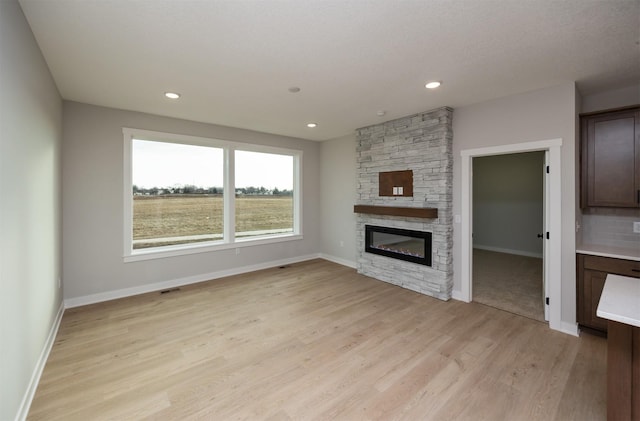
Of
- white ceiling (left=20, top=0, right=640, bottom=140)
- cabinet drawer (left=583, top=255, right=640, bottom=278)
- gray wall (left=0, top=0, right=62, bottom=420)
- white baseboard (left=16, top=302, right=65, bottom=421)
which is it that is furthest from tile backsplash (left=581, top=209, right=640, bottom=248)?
white baseboard (left=16, top=302, right=65, bottom=421)

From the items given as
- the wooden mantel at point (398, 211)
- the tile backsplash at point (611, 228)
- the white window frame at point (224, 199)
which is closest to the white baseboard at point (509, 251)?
the tile backsplash at point (611, 228)

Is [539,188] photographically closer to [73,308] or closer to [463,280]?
[463,280]

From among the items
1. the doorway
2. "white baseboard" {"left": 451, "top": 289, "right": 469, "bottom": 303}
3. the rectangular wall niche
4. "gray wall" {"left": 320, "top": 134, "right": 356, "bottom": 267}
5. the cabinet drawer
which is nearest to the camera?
the cabinet drawer

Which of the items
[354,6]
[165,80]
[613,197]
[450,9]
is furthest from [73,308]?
[613,197]

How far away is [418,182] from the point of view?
4.15 m

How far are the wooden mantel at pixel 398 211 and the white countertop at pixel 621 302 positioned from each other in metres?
2.08

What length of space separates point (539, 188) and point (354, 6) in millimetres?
6894

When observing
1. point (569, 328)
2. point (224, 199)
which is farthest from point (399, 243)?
point (224, 199)

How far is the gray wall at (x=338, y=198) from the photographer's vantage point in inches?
222

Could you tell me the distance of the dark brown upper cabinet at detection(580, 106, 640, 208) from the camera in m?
2.80

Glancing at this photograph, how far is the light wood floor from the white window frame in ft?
2.86

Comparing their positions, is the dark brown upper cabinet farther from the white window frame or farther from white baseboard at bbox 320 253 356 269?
the white window frame

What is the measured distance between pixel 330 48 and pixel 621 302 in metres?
2.60

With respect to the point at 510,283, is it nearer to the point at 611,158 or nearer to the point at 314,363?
the point at 611,158
